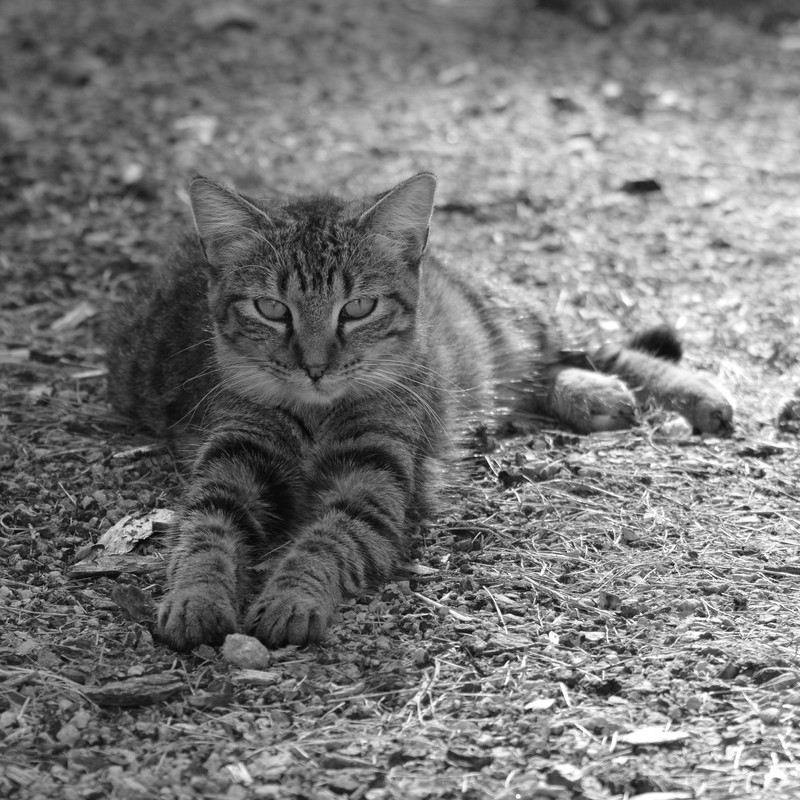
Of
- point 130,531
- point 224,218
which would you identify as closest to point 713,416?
point 224,218

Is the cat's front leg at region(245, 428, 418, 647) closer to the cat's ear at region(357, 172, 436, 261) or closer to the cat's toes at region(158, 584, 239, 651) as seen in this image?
the cat's toes at region(158, 584, 239, 651)

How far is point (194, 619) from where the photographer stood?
3527 millimetres

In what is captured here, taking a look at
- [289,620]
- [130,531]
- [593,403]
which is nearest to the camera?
[289,620]

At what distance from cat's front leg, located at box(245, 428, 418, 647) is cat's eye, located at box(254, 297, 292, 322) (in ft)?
1.68

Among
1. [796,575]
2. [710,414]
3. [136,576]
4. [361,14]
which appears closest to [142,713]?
[136,576]

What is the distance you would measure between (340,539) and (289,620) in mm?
463

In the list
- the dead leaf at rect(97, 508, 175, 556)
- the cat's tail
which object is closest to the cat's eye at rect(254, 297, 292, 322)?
the dead leaf at rect(97, 508, 175, 556)

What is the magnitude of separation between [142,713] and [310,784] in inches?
22.9

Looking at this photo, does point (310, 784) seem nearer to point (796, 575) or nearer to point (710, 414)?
Result: point (796, 575)

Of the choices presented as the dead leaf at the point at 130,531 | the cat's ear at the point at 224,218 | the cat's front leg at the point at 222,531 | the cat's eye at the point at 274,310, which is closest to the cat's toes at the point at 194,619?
the cat's front leg at the point at 222,531

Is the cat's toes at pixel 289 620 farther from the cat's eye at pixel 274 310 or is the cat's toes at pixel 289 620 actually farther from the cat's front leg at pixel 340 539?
the cat's eye at pixel 274 310

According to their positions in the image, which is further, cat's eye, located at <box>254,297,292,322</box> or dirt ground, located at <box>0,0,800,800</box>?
cat's eye, located at <box>254,297,292,322</box>

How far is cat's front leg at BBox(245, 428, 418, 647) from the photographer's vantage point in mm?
3568

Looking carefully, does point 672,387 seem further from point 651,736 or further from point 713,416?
point 651,736
